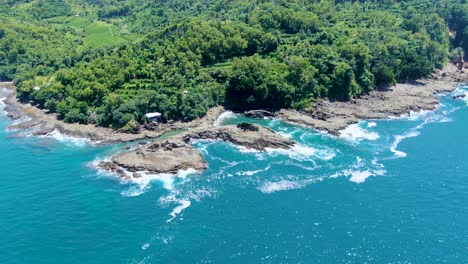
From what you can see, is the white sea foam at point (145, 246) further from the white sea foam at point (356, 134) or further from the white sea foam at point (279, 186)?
the white sea foam at point (356, 134)

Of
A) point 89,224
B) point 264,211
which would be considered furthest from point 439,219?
point 89,224

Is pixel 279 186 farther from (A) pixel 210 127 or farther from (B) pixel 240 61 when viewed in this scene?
(B) pixel 240 61

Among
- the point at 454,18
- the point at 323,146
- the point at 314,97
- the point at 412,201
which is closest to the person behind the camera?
the point at 412,201

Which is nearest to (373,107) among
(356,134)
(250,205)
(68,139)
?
(356,134)

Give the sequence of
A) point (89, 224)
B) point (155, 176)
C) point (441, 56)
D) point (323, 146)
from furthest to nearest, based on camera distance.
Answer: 1. point (441, 56)
2. point (323, 146)
3. point (155, 176)
4. point (89, 224)

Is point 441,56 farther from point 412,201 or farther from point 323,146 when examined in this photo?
point 412,201

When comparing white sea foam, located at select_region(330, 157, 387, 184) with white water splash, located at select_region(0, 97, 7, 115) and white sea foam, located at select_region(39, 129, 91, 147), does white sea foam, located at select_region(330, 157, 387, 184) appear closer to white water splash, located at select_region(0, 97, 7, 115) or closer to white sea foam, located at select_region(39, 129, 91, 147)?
white sea foam, located at select_region(39, 129, 91, 147)
